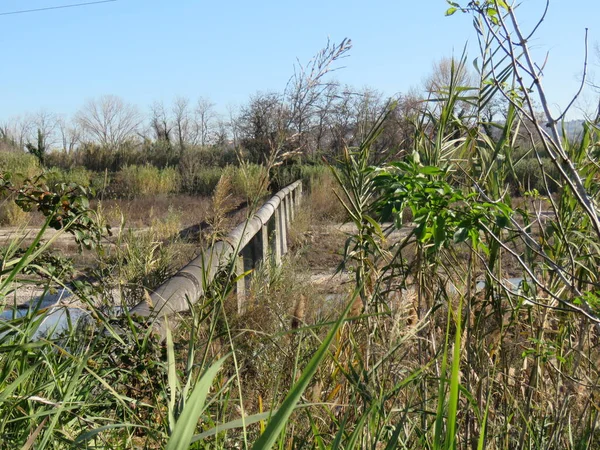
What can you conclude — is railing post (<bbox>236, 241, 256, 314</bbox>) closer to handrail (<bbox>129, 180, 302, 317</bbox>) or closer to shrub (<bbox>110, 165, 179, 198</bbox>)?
handrail (<bbox>129, 180, 302, 317</bbox>)

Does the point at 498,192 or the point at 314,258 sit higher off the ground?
the point at 498,192

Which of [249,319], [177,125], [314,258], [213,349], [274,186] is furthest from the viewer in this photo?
[177,125]

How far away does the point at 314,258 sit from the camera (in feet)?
37.6

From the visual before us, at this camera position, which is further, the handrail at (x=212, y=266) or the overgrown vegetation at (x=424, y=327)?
the handrail at (x=212, y=266)

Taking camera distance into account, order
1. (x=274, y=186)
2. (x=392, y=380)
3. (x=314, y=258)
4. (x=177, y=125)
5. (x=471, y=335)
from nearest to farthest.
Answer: (x=392, y=380) < (x=471, y=335) < (x=314, y=258) < (x=274, y=186) < (x=177, y=125)

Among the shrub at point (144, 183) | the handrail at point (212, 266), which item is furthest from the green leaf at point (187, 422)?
the shrub at point (144, 183)

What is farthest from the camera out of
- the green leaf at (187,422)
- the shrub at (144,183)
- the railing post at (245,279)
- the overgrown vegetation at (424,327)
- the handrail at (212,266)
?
the shrub at (144,183)

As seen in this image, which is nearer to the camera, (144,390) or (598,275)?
(144,390)

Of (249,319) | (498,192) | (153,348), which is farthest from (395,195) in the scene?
(249,319)

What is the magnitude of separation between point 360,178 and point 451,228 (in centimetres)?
40

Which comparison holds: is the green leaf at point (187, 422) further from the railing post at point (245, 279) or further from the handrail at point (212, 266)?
the railing post at point (245, 279)

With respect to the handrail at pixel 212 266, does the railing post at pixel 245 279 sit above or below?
below

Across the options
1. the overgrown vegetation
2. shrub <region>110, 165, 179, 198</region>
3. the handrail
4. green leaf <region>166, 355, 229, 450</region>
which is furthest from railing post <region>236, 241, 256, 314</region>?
shrub <region>110, 165, 179, 198</region>

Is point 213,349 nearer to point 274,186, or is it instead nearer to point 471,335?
point 471,335
